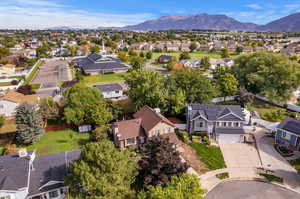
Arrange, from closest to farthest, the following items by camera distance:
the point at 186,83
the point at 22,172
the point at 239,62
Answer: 1. the point at 22,172
2. the point at 186,83
3. the point at 239,62

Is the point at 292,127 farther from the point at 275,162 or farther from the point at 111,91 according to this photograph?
the point at 111,91

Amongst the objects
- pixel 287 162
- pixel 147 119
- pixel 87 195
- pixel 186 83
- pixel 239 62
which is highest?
pixel 239 62

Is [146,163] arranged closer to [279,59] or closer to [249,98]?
[249,98]

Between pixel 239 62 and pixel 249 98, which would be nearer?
pixel 249 98

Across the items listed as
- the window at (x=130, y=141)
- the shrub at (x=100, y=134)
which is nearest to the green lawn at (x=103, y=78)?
the shrub at (x=100, y=134)

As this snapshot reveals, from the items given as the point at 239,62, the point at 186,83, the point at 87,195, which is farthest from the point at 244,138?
the point at 239,62

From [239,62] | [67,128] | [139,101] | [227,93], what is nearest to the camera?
[67,128]

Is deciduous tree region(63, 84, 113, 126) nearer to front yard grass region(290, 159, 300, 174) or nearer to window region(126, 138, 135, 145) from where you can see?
window region(126, 138, 135, 145)

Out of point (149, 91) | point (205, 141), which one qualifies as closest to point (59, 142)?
point (149, 91)
